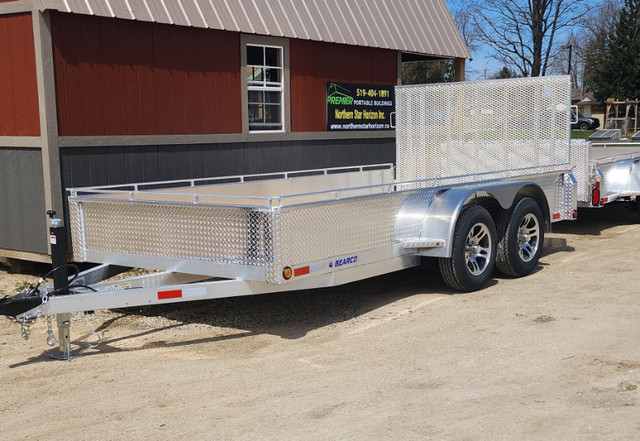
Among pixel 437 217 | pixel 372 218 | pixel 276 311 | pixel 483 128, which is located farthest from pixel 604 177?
pixel 276 311

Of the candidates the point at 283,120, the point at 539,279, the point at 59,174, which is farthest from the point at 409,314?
the point at 283,120

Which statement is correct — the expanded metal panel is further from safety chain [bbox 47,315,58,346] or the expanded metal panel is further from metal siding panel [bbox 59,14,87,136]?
safety chain [bbox 47,315,58,346]

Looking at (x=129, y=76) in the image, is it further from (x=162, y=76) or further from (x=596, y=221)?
(x=596, y=221)

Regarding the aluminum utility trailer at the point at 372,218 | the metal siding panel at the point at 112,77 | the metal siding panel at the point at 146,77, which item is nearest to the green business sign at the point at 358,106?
the aluminum utility trailer at the point at 372,218

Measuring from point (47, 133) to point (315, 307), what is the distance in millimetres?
3672

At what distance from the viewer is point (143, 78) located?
9.47 metres

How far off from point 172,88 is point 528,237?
494 cm

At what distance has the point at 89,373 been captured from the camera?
537cm

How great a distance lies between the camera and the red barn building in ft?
27.8

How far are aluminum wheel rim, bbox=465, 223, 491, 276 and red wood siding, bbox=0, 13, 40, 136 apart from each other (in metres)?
4.97

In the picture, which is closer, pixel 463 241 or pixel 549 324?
pixel 549 324

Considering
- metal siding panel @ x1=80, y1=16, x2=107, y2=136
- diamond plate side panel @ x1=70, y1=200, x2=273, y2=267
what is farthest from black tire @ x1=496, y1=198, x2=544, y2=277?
metal siding panel @ x1=80, y1=16, x2=107, y2=136

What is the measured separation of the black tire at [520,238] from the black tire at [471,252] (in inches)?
9.1

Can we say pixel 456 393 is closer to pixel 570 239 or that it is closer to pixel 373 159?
pixel 570 239
